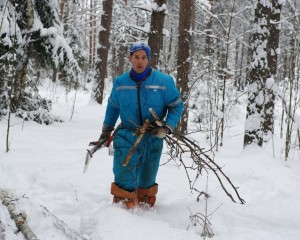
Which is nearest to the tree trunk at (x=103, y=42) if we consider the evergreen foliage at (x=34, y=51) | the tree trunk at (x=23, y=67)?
the evergreen foliage at (x=34, y=51)

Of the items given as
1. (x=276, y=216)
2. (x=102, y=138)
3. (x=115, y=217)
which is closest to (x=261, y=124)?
(x=276, y=216)

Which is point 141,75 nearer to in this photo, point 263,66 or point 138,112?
point 138,112

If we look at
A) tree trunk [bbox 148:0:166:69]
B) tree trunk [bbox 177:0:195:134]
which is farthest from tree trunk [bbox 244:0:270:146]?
tree trunk [bbox 177:0:195:134]

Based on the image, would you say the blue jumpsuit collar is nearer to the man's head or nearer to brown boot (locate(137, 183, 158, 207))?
the man's head

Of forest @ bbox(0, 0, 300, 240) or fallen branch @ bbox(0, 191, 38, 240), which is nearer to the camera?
fallen branch @ bbox(0, 191, 38, 240)

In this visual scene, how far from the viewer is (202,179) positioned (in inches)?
208

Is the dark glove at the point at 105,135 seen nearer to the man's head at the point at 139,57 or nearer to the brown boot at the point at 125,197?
the brown boot at the point at 125,197

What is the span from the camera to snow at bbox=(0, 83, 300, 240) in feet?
10.4

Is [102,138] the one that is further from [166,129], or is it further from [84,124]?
[84,124]

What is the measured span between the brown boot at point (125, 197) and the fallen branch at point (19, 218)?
1.03 meters

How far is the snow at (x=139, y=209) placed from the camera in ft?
10.4

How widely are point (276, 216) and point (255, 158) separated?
8.38 feet

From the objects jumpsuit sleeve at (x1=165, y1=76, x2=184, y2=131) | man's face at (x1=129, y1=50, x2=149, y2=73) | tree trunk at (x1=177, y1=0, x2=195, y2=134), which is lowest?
jumpsuit sleeve at (x1=165, y1=76, x2=184, y2=131)

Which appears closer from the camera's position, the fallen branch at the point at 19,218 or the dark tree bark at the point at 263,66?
the fallen branch at the point at 19,218
